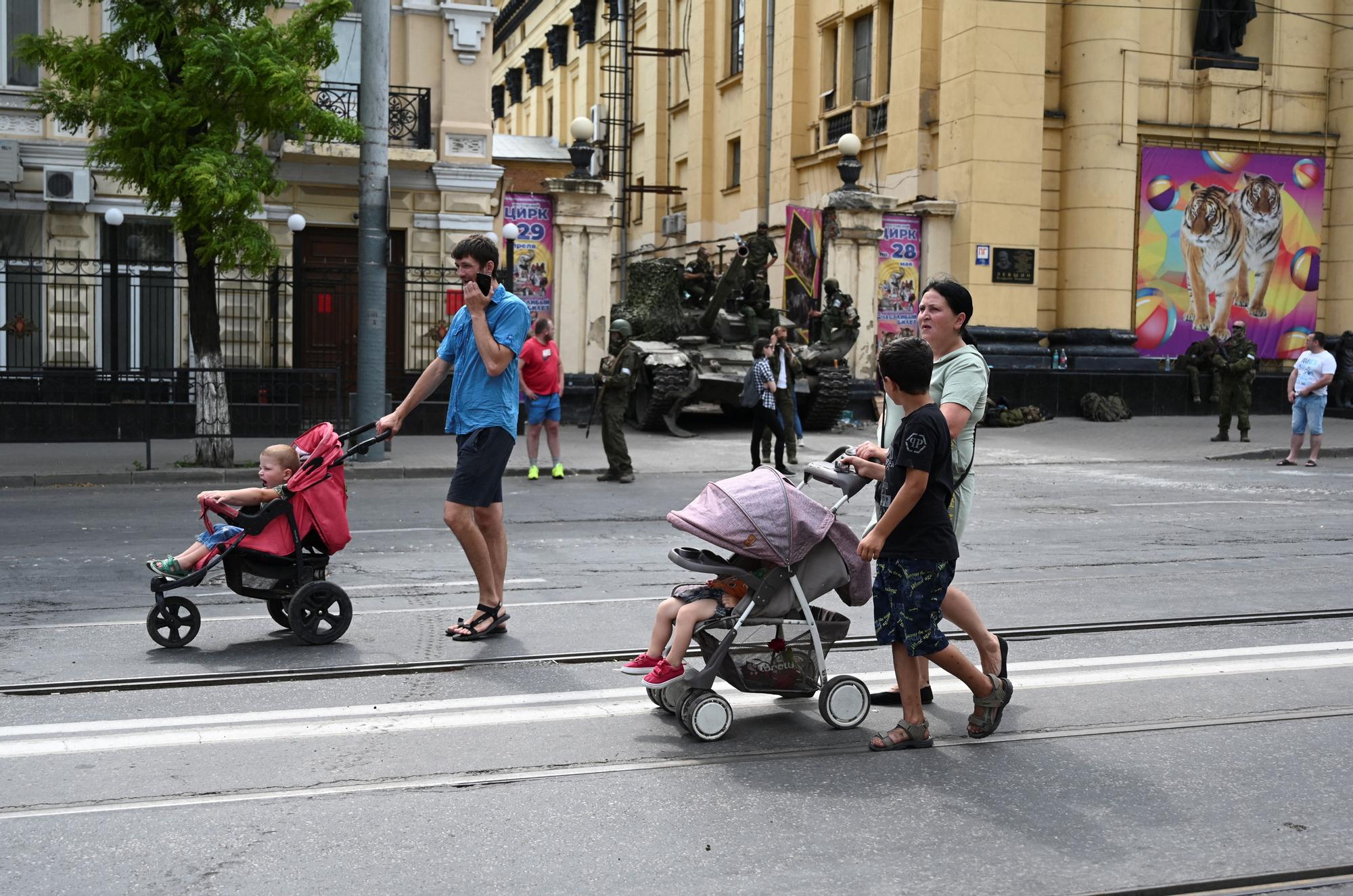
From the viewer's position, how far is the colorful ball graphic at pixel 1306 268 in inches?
1109

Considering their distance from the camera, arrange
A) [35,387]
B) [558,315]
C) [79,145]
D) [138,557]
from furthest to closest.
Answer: [558,315] < [79,145] < [35,387] < [138,557]

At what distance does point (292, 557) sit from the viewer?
6953 mm

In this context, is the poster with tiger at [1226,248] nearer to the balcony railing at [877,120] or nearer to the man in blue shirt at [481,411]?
the balcony railing at [877,120]

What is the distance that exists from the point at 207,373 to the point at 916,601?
12.7m

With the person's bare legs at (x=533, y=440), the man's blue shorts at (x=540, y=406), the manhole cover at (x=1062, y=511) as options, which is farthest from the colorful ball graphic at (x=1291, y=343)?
the person's bare legs at (x=533, y=440)

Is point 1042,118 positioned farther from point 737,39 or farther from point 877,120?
point 737,39

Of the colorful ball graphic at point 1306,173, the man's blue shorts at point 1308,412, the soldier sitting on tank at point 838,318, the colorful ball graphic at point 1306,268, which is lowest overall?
the man's blue shorts at point 1308,412

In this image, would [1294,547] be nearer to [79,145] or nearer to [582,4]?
[79,145]

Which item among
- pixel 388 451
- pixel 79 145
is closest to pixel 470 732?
pixel 388 451

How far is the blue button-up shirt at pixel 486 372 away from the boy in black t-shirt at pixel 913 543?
2316 mm

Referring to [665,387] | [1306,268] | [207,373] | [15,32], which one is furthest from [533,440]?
[1306,268]

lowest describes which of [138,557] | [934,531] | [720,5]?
[138,557]

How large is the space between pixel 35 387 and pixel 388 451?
5.32m

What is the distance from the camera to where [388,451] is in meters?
17.9
